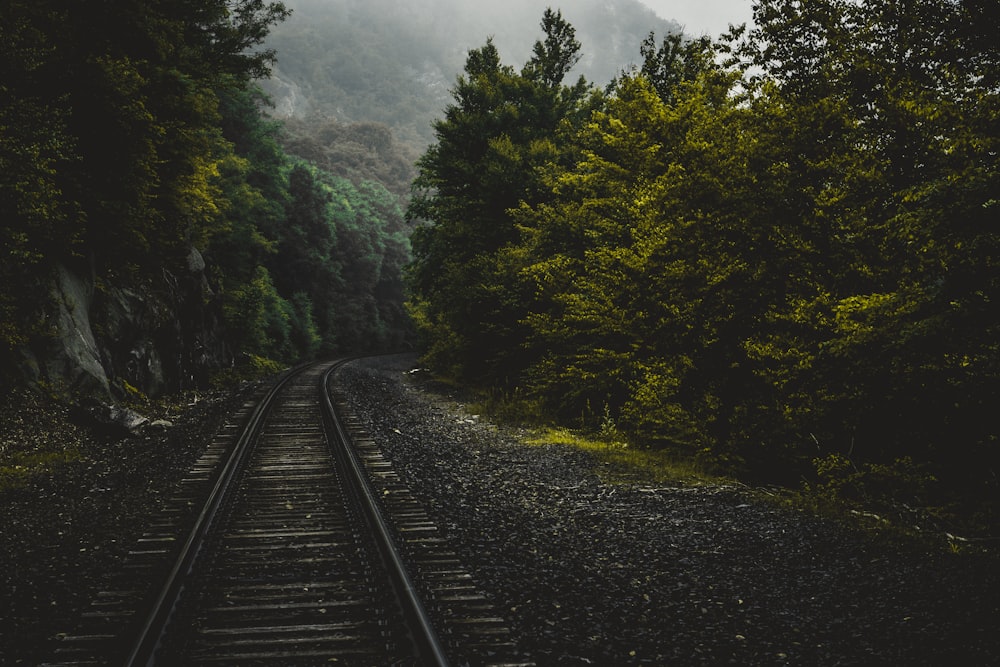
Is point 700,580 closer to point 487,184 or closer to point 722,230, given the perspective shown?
point 722,230

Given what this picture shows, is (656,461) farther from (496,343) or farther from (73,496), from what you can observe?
(496,343)

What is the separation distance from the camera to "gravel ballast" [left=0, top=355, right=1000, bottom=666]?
3932 mm

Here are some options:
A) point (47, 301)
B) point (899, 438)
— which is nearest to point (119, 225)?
point (47, 301)

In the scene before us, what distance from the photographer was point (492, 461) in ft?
31.5

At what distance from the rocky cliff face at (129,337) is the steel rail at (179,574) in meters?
4.62

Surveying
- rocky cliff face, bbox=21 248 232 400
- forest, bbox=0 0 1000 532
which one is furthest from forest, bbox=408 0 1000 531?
rocky cliff face, bbox=21 248 232 400

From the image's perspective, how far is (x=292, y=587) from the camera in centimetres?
487

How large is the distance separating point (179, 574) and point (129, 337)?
12.9 m

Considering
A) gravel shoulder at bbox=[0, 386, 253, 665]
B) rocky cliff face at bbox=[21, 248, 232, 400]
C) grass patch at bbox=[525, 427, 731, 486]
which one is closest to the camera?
gravel shoulder at bbox=[0, 386, 253, 665]

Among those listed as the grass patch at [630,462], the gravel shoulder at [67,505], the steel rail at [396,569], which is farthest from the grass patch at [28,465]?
the grass patch at [630,462]

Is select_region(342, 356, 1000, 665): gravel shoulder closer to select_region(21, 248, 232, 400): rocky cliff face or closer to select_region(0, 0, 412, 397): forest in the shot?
select_region(21, 248, 232, 400): rocky cliff face

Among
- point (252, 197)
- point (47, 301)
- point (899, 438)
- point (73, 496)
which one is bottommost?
point (73, 496)

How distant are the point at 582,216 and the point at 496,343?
708 centimetres

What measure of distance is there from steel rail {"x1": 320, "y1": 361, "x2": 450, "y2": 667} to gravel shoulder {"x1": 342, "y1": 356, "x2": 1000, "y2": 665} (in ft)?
2.17
